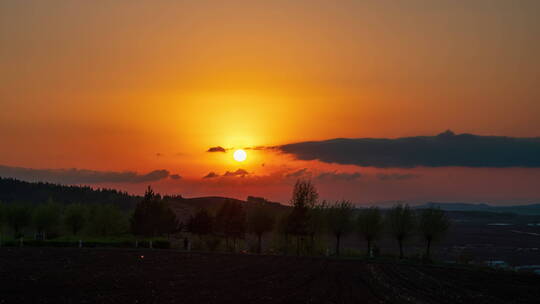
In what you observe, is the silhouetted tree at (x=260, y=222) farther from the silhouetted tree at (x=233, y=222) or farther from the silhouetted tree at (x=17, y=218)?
the silhouetted tree at (x=17, y=218)

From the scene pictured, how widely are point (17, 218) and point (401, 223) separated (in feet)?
264

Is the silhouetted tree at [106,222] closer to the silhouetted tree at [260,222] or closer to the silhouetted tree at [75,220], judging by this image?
the silhouetted tree at [75,220]

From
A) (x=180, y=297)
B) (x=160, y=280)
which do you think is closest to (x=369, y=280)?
(x=160, y=280)

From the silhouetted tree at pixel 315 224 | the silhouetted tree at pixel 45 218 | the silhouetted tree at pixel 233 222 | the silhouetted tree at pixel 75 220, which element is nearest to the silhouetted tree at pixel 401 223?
the silhouetted tree at pixel 315 224

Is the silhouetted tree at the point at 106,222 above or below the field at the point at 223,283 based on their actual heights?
above

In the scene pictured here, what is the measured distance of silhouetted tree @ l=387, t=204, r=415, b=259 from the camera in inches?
4018

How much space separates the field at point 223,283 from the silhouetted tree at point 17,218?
64633mm

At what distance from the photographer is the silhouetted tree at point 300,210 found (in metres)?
97.9

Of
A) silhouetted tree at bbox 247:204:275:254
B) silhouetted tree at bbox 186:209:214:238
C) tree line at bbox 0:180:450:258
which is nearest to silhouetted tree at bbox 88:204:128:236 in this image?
tree line at bbox 0:180:450:258

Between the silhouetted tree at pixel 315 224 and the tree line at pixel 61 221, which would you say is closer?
the silhouetted tree at pixel 315 224

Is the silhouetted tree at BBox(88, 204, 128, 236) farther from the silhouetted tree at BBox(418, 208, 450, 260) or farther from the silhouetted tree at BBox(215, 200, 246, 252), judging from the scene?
the silhouetted tree at BBox(418, 208, 450, 260)

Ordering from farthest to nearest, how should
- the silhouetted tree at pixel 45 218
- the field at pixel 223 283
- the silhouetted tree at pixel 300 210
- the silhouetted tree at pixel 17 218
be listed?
1. the silhouetted tree at pixel 17 218
2. the silhouetted tree at pixel 45 218
3. the silhouetted tree at pixel 300 210
4. the field at pixel 223 283

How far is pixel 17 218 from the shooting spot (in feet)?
412

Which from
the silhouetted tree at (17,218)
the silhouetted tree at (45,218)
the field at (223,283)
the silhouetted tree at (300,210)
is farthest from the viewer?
the silhouetted tree at (17,218)
